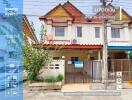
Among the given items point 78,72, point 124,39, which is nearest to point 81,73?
point 78,72

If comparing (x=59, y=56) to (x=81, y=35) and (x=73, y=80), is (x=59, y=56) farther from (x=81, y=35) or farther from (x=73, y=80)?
(x=73, y=80)

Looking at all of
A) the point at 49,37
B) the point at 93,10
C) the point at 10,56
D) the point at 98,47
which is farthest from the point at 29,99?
the point at 49,37

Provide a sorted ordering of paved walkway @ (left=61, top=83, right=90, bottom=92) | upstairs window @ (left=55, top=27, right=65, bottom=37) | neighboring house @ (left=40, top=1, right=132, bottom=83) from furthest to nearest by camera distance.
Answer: upstairs window @ (left=55, top=27, right=65, bottom=37), neighboring house @ (left=40, top=1, right=132, bottom=83), paved walkway @ (left=61, top=83, right=90, bottom=92)

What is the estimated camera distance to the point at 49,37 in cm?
2794

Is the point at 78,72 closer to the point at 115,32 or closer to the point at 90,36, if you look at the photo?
the point at 90,36

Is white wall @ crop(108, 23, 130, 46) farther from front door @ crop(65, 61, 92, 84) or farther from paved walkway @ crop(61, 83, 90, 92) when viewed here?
paved walkway @ crop(61, 83, 90, 92)

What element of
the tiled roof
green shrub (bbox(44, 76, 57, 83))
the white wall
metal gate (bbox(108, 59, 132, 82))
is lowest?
green shrub (bbox(44, 76, 57, 83))

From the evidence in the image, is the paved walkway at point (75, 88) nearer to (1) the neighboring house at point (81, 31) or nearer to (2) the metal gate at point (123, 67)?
(2) the metal gate at point (123, 67)

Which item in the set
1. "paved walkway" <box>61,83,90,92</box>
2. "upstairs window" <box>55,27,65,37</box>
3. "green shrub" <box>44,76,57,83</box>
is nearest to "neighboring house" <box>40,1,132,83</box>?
"upstairs window" <box>55,27,65,37</box>

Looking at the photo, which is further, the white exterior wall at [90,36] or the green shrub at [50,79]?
the white exterior wall at [90,36]

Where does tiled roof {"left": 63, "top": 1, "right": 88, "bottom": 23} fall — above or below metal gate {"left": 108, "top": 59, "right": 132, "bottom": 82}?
above

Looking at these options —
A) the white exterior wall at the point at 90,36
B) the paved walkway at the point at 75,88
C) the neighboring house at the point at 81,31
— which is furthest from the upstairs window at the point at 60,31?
the paved walkway at the point at 75,88

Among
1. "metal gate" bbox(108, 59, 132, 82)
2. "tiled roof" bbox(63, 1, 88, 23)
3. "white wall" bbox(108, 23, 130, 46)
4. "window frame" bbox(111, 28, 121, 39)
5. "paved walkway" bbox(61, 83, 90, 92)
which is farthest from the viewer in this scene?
"tiled roof" bbox(63, 1, 88, 23)

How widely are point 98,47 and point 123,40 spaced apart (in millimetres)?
7375
